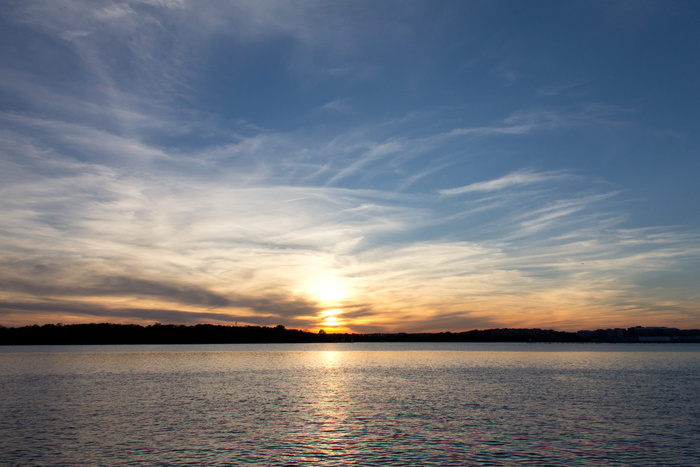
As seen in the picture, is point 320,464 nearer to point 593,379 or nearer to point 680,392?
point 680,392

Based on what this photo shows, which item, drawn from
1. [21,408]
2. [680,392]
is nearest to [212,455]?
[21,408]

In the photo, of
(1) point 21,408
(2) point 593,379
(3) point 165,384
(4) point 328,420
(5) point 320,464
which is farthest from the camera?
(2) point 593,379

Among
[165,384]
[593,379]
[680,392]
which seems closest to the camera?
[680,392]

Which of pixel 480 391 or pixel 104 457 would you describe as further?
pixel 480 391

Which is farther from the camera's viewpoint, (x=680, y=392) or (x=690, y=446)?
(x=680, y=392)

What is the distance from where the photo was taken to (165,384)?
9419 cm

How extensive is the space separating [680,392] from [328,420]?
58410 mm

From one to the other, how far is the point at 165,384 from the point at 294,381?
82.1ft

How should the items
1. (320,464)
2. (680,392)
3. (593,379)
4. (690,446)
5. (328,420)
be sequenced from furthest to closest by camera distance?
(593,379) < (680,392) < (328,420) < (690,446) < (320,464)

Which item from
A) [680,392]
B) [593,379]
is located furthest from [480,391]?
[593,379]

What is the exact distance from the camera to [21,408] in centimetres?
6081

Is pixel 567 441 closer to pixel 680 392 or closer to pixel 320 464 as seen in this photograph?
pixel 320 464

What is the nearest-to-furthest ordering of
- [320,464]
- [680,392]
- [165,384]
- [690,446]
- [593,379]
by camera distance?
[320,464] < [690,446] < [680,392] < [165,384] < [593,379]

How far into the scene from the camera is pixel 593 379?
102750mm
